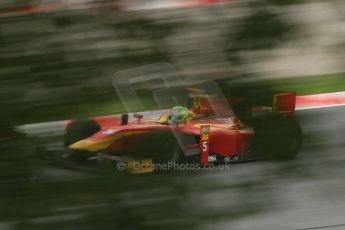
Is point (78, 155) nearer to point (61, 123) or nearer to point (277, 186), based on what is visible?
point (61, 123)

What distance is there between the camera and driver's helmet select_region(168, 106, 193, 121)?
2201 mm

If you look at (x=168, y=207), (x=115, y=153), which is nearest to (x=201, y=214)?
(x=168, y=207)

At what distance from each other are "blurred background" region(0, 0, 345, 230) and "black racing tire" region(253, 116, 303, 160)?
0.02 m

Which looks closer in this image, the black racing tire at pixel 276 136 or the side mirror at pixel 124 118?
the side mirror at pixel 124 118

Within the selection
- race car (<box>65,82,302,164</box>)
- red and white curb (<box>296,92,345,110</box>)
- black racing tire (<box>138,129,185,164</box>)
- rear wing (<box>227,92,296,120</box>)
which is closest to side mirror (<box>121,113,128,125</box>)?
race car (<box>65,82,302,164</box>)

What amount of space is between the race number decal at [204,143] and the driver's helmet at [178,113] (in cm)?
4

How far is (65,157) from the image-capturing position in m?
2.18

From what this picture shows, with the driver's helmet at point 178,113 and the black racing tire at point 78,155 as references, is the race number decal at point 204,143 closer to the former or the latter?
the driver's helmet at point 178,113

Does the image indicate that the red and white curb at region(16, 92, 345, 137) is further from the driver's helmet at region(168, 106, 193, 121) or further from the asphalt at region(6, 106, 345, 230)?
the driver's helmet at region(168, 106, 193, 121)

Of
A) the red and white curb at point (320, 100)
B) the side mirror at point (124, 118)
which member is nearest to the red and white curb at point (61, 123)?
the red and white curb at point (320, 100)

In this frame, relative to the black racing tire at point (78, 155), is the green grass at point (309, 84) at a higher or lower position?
higher

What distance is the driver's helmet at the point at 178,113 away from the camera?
7.22 feet

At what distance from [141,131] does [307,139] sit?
0.32 m

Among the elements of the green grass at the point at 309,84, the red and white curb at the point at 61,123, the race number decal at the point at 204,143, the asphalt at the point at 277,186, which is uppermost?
the green grass at the point at 309,84
